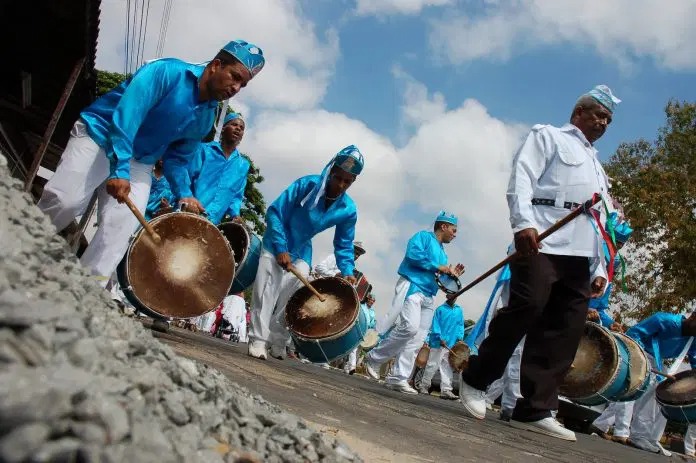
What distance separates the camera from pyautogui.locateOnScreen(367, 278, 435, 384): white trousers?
8289mm

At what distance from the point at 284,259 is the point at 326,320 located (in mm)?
706

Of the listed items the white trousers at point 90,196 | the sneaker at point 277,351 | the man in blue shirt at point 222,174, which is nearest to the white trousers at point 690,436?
the sneaker at point 277,351

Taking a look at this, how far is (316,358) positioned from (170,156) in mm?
2364

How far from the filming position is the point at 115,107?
14.2 ft

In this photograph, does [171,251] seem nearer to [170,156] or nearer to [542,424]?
[170,156]

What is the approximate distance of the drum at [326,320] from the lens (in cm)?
596

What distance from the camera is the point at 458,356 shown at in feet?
43.6

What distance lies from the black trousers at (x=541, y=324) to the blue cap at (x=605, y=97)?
3.97ft

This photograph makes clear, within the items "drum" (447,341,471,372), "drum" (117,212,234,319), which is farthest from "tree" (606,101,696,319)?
"drum" (117,212,234,319)

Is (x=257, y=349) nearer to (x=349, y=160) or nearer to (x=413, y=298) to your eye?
(x=349, y=160)

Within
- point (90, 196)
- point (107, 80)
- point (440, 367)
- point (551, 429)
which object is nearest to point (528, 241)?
point (551, 429)

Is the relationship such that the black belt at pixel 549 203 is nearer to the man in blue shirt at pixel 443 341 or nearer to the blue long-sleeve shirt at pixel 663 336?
the blue long-sleeve shirt at pixel 663 336

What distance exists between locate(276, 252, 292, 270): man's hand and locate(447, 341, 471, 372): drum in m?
7.92

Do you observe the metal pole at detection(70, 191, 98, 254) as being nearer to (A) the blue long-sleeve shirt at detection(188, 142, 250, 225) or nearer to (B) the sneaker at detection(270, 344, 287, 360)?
(A) the blue long-sleeve shirt at detection(188, 142, 250, 225)
